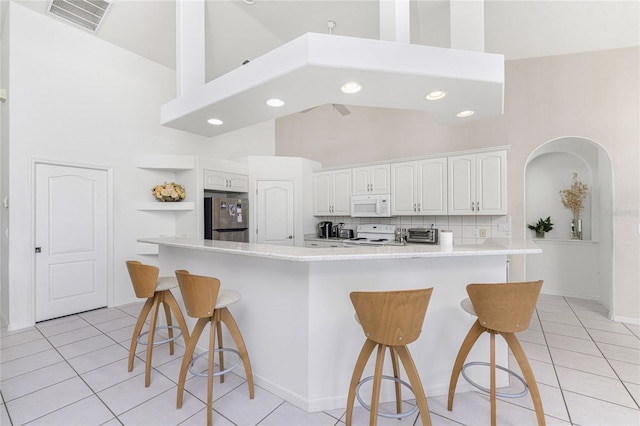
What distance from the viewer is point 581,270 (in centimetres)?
419

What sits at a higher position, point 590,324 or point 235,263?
point 235,263

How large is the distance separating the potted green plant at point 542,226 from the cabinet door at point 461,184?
Answer: 54.9 inches

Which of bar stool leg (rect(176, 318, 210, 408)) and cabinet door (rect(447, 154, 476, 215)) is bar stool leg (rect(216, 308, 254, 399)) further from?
cabinet door (rect(447, 154, 476, 215))

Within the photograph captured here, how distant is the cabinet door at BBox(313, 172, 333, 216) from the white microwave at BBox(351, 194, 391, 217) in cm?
53

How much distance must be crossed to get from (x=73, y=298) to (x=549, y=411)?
488 centimetres

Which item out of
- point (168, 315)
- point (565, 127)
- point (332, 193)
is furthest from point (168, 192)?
point (565, 127)

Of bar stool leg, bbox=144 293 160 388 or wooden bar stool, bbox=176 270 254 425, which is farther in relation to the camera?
bar stool leg, bbox=144 293 160 388

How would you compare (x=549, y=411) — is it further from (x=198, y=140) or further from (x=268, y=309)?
(x=198, y=140)

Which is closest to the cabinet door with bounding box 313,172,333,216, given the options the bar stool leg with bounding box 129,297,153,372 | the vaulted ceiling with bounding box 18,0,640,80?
the vaulted ceiling with bounding box 18,0,640,80

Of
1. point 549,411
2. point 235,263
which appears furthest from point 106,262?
point 549,411

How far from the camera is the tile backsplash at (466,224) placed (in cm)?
399

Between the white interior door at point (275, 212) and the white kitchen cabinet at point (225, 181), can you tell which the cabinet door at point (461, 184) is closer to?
the white interior door at point (275, 212)

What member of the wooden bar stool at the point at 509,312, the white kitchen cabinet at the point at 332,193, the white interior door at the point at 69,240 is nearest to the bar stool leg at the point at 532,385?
the wooden bar stool at the point at 509,312

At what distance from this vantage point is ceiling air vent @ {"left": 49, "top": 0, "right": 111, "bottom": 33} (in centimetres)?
324
